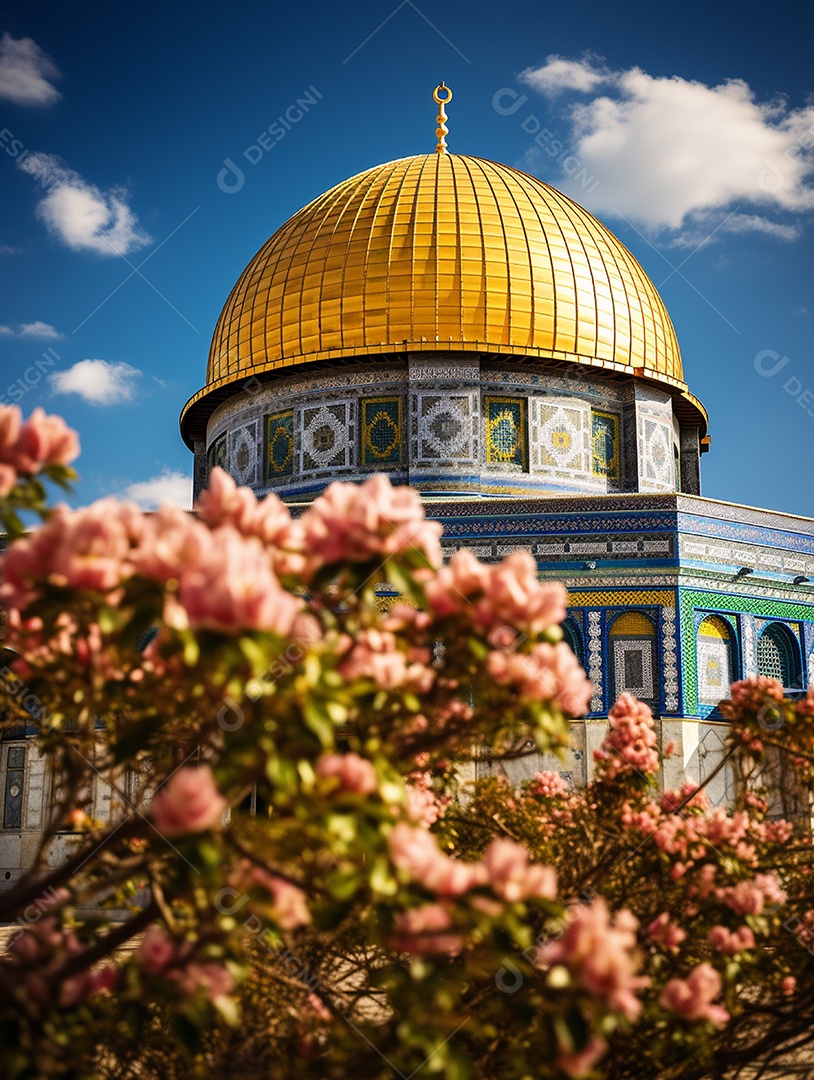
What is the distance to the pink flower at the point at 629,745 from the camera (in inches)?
197

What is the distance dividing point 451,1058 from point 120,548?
118 centimetres

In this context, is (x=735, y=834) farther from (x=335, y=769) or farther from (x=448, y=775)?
(x=335, y=769)

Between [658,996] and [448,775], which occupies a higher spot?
[448,775]

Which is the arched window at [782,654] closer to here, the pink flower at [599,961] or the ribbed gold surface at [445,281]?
the ribbed gold surface at [445,281]

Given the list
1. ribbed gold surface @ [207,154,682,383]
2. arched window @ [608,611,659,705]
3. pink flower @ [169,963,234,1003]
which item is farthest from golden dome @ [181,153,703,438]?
pink flower @ [169,963,234,1003]

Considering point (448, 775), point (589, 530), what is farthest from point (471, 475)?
point (448, 775)

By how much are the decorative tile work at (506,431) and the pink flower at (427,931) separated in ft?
48.1

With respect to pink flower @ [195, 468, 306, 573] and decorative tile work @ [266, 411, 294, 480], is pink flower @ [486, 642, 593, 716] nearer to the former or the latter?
pink flower @ [195, 468, 306, 573]

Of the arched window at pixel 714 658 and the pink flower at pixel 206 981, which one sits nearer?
the pink flower at pixel 206 981

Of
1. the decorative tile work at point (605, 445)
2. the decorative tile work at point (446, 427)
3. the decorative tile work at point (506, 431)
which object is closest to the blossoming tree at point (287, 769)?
the decorative tile work at point (446, 427)

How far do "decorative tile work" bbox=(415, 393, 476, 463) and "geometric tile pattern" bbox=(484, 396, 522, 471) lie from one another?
287mm

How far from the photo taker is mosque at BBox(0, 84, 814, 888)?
1425 centimetres

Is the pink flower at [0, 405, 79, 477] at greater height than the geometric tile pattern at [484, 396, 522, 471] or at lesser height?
lesser

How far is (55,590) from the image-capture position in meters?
2.31
